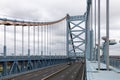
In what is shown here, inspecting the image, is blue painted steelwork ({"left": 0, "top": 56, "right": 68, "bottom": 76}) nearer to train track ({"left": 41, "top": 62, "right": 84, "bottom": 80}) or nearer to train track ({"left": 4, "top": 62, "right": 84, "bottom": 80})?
train track ({"left": 4, "top": 62, "right": 84, "bottom": 80})

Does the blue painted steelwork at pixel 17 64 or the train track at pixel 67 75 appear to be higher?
the blue painted steelwork at pixel 17 64

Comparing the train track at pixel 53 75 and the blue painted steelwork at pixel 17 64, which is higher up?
the blue painted steelwork at pixel 17 64

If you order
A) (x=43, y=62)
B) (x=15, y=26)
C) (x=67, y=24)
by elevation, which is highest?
(x=67, y=24)

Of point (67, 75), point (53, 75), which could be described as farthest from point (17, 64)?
point (67, 75)

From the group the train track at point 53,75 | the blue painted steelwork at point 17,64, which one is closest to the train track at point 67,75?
the train track at point 53,75

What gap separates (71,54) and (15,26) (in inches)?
3379

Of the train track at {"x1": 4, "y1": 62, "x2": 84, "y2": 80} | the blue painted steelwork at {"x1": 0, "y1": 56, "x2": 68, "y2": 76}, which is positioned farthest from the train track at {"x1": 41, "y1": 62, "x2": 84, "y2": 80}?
the blue painted steelwork at {"x1": 0, "y1": 56, "x2": 68, "y2": 76}

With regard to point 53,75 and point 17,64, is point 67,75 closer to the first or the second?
point 53,75

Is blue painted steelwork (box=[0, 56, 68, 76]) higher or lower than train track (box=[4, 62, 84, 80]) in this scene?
higher

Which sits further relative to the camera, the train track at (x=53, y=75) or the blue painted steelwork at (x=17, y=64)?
the blue painted steelwork at (x=17, y=64)

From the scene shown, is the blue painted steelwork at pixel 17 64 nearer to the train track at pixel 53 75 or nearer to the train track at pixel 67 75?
the train track at pixel 53 75

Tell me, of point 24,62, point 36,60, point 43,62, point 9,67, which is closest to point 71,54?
point 43,62

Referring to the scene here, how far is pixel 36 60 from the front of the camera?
6869 cm

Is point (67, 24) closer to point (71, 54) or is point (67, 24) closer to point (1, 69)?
point (71, 54)
